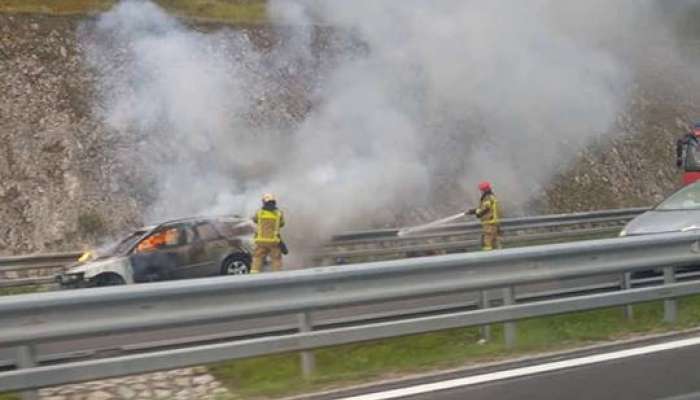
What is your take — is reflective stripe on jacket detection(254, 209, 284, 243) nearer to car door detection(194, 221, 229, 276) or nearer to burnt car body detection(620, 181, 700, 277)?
car door detection(194, 221, 229, 276)

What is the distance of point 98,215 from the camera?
725 inches

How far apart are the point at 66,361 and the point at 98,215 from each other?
12588 mm

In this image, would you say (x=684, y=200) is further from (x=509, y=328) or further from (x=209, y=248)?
(x=209, y=248)

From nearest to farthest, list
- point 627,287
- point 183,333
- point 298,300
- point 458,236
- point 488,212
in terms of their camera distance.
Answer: point 298,300 < point 183,333 < point 627,287 < point 488,212 < point 458,236

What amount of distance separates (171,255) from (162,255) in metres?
0.14

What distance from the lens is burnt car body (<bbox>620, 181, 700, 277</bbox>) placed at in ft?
34.1

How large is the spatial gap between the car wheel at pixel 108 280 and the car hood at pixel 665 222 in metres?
7.03

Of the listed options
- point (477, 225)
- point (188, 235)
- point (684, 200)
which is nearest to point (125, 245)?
point (188, 235)

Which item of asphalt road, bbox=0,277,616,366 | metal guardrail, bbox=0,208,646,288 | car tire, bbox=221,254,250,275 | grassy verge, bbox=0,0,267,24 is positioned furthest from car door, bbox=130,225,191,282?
grassy verge, bbox=0,0,267,24

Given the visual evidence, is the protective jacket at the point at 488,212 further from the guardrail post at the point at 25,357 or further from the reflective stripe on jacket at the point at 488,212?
the guardrail post at the point at 25,357

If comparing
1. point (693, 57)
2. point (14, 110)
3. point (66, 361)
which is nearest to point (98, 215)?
point (14, 110)

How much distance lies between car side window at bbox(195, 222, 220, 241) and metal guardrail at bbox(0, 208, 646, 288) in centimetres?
190

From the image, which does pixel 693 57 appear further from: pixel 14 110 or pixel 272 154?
pixel 14 110

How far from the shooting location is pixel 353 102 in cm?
2022
